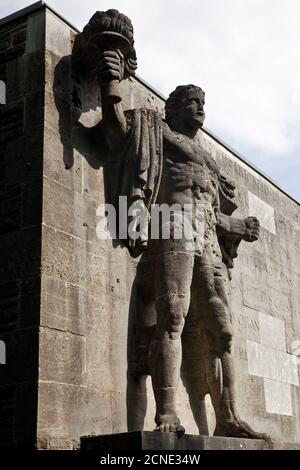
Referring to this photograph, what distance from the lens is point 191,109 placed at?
720 centimetres

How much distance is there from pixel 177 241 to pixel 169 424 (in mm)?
1572

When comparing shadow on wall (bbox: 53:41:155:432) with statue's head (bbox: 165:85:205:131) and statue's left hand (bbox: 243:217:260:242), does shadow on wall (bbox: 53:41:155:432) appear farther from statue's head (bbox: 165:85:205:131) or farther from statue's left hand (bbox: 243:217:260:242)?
statue's left hand (bbox: 243:217:260:242)

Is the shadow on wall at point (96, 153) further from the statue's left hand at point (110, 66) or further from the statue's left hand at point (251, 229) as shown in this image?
the statue's left hand at point (251, 229)

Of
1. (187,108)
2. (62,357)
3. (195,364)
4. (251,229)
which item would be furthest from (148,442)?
(187,108)

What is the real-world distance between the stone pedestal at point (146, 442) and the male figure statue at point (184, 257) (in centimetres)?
52

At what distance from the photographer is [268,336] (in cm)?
943

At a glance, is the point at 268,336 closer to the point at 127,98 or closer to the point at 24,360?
the point at 127,98

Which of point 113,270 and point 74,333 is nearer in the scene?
point 74,333

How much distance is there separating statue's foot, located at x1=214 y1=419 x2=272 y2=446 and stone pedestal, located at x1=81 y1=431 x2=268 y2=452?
59 cm

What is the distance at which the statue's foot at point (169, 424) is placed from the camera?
18.9 feet

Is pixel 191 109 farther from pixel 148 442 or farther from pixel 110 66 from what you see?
pixel 148 442

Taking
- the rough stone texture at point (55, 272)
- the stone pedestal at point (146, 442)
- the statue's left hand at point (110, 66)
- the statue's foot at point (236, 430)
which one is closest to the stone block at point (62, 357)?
the rough stone texture at point (55, 272)
